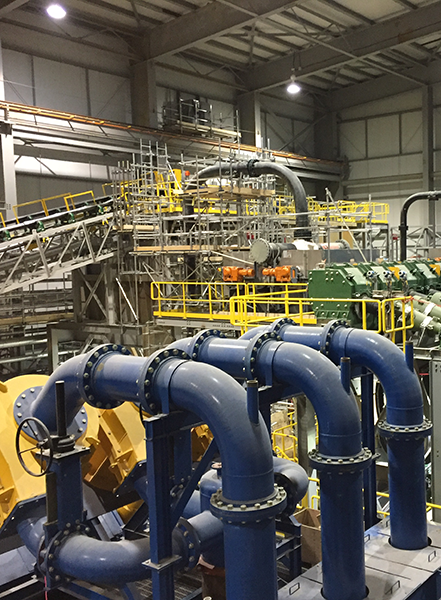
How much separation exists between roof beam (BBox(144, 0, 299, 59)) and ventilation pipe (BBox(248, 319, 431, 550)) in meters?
17.1

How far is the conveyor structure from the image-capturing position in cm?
386

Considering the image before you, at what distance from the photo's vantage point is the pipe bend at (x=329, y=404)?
4543 millimetres

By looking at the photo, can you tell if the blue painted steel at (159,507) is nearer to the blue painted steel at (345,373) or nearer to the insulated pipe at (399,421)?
the blue painted steel at (345,373)

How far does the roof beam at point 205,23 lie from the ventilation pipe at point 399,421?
17.1 meters

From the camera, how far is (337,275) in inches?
461

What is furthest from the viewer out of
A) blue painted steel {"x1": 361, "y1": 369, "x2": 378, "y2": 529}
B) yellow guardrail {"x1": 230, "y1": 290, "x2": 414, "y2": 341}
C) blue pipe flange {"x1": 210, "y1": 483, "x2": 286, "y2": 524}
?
yellow guardrail {"x1": 230, "y1": 290, "x2": 414, "y2": 341}

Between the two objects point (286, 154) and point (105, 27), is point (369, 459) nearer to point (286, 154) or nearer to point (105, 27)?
point (105, 27)

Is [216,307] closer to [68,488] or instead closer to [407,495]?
[407,495]

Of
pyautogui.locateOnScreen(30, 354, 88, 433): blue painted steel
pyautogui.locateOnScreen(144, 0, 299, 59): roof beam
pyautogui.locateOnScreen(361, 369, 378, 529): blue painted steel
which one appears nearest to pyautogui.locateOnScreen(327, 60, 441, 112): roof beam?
pyautogui.locateOnScreen(144, 0, 299, 59): roof beam

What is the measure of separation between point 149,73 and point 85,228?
436 inches

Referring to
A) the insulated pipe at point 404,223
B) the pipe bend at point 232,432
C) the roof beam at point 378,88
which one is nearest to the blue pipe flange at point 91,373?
the pipe bend at point 232,432

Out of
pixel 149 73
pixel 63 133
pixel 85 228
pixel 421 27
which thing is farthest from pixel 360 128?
pixel 85 228

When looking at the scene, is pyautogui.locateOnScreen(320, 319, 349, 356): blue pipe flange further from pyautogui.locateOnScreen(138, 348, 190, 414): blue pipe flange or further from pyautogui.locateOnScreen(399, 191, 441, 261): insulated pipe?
pyautogui.locateOnScreen(399, 191, 441, 261): insulated pipe

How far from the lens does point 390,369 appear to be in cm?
543
